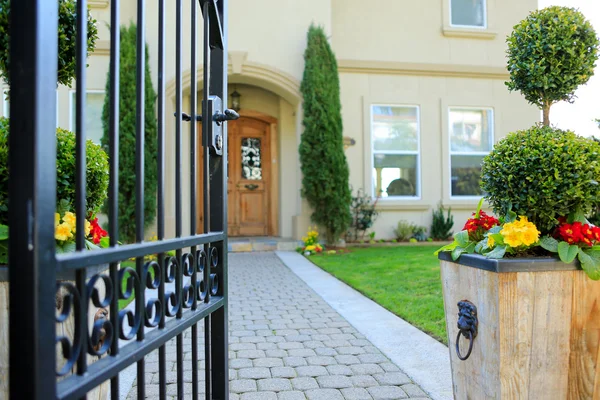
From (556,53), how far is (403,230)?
7771 mm

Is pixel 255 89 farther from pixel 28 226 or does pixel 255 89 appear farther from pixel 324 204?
pixel 28 226

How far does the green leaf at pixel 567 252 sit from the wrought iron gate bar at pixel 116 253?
4.84ft

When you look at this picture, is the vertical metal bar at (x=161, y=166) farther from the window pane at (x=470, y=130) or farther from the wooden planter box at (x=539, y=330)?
the window pane at (x=470, y=130)

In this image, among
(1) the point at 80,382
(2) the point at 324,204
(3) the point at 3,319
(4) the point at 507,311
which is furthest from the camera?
(2) the point at 324,204

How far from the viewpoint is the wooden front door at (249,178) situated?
1038 centimetres

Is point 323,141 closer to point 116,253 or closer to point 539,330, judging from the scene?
point 539,330

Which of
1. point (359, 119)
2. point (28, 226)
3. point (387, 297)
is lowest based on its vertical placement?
point (387, 297)

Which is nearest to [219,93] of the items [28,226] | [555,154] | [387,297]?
[28,226]

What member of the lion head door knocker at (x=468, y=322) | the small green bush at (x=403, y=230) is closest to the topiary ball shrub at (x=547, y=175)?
the lion head door knocker at (x=468, y=322)

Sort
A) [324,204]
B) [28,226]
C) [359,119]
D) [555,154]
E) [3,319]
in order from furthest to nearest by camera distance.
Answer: [359,119] < [324,204] < [555,154] < [3,319] < [28,226]

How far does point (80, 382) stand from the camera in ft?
3.08

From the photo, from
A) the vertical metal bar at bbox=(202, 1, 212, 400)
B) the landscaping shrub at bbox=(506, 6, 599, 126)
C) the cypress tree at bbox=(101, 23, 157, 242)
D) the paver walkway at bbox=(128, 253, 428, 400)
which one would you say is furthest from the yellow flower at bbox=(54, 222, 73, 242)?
the cypress tree at bbox=(101, 23, 157, 242)

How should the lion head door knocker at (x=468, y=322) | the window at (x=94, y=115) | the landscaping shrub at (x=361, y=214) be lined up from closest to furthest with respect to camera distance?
the lion head door knocker at (x=468, y=322) < the window at (x=94, y=115) < the landscaping shrub at (x=361, y=214)

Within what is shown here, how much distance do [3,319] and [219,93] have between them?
117cm
